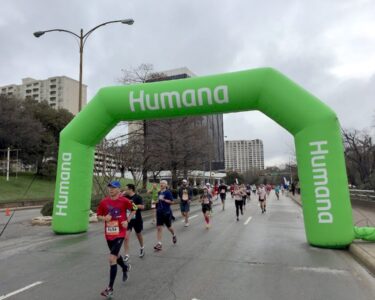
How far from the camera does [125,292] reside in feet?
18.6

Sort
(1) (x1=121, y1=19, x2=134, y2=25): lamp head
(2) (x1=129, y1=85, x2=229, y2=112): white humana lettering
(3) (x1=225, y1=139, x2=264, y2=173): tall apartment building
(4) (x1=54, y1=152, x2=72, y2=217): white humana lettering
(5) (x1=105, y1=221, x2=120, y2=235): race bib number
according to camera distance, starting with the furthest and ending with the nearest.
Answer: (3) (x1=225, y1=139, x2=264, y2=173): tall apartment building → (1) (x1=121, y1=19, x2=134, y2=25): lamp head → (4) (x1=54, y1=152, x2=72, y2=217): white humana lettering → (2) (x1=129, y1=85, x2=229, y2=112): white humana lettering → (5) (x1=105, y1=221, x2=120, y2=235): race bib number

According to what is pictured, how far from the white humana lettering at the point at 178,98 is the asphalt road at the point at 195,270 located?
414 cm

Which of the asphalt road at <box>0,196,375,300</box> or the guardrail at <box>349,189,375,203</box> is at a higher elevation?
the guardrail at <box>349,189,375,203</box>

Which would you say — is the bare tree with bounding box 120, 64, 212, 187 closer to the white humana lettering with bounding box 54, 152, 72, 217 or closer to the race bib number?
the white humana lettering with bounding box 54, 152, 72, 217

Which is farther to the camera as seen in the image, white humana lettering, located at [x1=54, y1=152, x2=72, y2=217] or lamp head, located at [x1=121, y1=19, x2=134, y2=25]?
lamp head, located at [x1=121, y1=19, x2=134, y2=25]

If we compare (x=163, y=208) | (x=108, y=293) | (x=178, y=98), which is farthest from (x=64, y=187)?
(x=108, y=293)

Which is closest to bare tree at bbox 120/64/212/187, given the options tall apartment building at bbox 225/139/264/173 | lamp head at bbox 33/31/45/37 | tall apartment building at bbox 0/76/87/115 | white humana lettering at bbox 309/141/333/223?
lamp head at bbox 33/31/45/37

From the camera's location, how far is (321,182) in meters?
9.37

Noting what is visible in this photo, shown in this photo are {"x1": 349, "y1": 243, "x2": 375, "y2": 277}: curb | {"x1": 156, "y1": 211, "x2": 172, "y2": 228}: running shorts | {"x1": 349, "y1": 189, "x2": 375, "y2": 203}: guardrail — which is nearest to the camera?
{"x1": 349, "y1": 243, "x2": 375, "y2": 277}: curb

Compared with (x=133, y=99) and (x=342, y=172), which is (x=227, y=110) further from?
(x=342, y=172)

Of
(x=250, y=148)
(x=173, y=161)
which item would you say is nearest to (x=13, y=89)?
(x=250, y=148)

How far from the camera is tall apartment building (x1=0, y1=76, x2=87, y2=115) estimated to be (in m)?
116

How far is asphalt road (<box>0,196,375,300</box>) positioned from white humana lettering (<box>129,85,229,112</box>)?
4139 mm

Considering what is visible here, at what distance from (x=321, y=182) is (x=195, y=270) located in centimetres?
434
